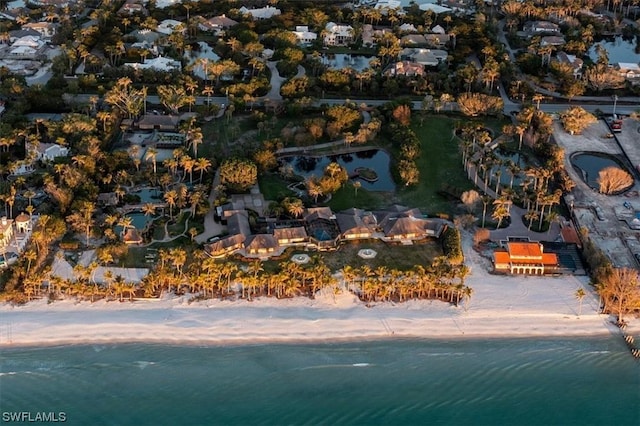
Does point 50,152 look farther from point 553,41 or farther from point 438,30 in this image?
point 553,41

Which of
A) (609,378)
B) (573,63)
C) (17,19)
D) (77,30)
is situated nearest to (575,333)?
(609,378)

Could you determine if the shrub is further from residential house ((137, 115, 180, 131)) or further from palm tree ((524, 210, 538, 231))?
residential house ((137, 115, 180, 131))

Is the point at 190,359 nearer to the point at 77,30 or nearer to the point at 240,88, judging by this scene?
the point at 240,88

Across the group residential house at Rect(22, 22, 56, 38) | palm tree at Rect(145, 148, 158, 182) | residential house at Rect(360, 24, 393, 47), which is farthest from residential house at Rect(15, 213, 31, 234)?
residential house at Rect(360, 24, 393, 47)

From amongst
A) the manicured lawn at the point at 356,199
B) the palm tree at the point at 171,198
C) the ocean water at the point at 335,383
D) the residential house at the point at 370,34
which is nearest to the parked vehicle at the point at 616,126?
the manicured lawn at the point at 356,199

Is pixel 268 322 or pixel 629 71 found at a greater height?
pixel 629 71

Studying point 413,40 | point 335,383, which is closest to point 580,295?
A: point 335,383
